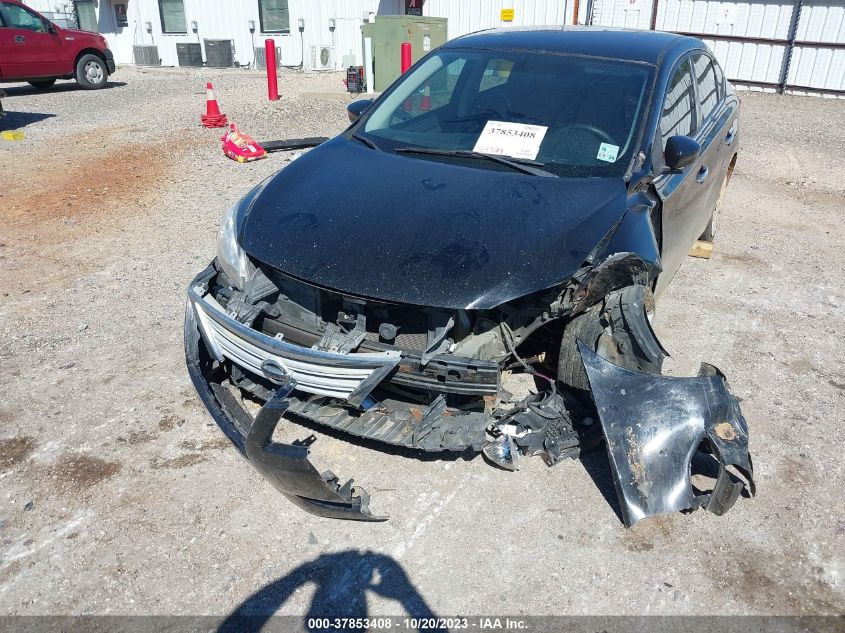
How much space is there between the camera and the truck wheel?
14.1 m

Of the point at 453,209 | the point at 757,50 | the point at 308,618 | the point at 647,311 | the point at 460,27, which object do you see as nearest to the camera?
the point at 308,618

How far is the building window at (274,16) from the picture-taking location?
1864 centimetres

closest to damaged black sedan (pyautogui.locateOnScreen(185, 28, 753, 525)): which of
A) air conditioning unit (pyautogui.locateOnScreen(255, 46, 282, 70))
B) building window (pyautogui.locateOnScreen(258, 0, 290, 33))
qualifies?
air conditioning unit (pyautogui.locateOnScreen(255, 46, 282, 70))

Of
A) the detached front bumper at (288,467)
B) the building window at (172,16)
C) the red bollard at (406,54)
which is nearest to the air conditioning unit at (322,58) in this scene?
the building window at (172,16)

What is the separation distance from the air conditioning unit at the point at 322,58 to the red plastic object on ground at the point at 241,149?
1101 centimetres

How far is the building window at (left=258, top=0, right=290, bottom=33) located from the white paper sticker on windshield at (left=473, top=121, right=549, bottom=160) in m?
17.1

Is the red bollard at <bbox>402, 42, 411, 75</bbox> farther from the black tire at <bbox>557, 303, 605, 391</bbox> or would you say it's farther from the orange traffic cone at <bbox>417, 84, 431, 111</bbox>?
the black tire at <bbox>557, 303, 605, 391</bbox>

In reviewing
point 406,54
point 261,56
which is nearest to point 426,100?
point 406,54

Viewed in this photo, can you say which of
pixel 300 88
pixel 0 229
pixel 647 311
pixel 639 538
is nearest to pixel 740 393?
pixel 647 311

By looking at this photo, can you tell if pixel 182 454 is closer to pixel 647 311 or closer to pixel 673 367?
pixel 647 311

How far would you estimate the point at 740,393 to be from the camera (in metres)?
3.81

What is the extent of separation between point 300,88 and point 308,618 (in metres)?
14.0

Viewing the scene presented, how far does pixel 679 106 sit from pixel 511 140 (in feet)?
3.81

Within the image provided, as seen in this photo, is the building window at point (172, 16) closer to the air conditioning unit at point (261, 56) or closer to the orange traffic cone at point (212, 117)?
the air conditioning unit at point (261, 56)
